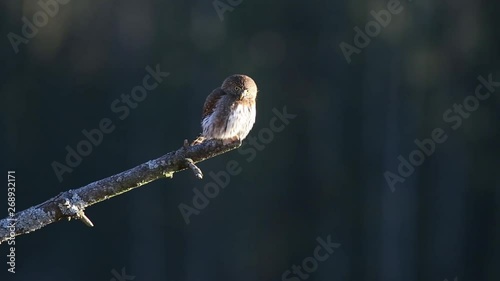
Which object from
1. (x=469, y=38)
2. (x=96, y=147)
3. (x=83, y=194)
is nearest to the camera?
(x=83, y=194)

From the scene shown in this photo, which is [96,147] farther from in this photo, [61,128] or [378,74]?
[378,74]

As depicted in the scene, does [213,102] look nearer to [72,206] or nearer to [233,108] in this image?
[233,108]

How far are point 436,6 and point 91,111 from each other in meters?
4.10

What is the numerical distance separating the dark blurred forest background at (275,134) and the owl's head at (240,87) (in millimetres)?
5428

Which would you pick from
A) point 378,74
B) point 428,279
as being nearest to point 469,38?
point 378,74

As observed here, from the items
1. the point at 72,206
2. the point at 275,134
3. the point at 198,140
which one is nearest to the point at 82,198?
the point at 72,206

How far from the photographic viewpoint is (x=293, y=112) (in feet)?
31.7

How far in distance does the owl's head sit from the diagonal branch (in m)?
1.04

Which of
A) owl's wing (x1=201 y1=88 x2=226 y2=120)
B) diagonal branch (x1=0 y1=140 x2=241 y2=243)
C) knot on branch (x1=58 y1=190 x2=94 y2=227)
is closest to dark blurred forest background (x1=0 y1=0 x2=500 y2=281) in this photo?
owl's wing (x1=201 y1=88 x2=226 y2=120)

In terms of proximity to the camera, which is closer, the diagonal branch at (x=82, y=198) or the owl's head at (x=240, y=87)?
the diagonal branch at (x=82, y=198)

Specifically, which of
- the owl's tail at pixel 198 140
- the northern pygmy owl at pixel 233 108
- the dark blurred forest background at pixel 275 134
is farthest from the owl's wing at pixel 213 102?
the dark blurred forest background at pixel 275 134

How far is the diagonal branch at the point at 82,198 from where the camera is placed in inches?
90.6

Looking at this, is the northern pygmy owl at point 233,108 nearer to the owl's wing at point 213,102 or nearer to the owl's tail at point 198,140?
the owl's wing at point 213,102

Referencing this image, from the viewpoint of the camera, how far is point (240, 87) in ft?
12.4
